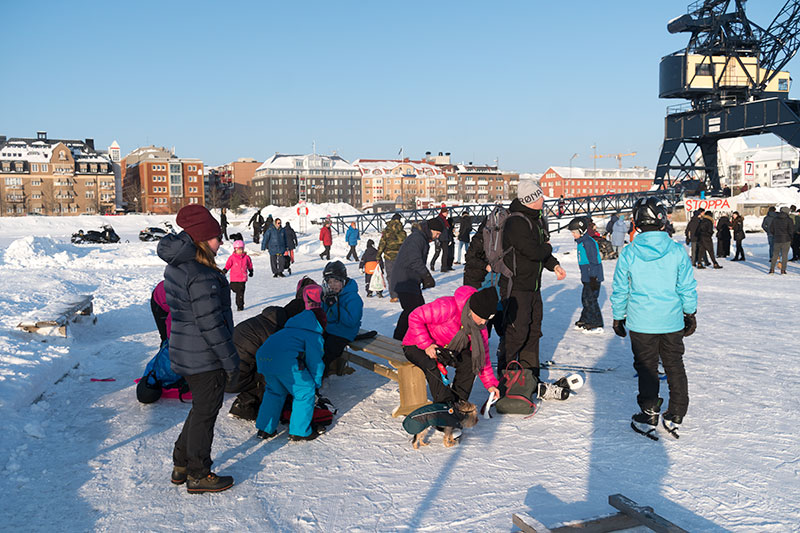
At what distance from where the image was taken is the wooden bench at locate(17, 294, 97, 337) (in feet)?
22.3

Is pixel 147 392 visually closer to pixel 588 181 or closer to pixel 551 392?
pixel 551 392

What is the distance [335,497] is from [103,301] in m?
9.22

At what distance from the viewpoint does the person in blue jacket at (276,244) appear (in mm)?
15391

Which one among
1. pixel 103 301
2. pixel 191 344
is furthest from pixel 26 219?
pixel 191 344

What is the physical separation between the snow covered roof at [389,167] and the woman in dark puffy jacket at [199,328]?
114918mm

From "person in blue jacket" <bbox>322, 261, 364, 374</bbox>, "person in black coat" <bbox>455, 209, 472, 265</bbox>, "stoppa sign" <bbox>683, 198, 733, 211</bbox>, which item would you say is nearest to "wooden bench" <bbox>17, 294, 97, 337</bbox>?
"person in blue jacket" <bbox>322, 261, 364, 374</bbox>

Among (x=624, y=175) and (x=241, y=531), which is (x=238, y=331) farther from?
(x=624, y=175)

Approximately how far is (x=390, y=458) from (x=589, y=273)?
16.6 ft

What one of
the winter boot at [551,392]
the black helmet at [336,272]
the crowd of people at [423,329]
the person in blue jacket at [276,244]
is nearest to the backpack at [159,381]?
the crowd of people at [423,329]

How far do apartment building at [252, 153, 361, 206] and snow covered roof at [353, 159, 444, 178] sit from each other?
369 centimetres

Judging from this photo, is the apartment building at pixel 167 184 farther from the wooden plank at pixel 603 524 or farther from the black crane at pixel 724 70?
the wooden plank at pixel 603 524

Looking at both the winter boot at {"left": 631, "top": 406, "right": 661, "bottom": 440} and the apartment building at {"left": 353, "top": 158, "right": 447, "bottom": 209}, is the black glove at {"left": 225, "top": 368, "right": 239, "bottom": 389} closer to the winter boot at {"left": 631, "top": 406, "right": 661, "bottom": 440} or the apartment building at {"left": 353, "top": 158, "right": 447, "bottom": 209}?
the winter boot at {"left": 631, "top": 406, "right": 661, "bottom": 440}

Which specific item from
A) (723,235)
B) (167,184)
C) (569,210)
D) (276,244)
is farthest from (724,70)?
(167,184)

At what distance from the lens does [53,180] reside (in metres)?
81.3
